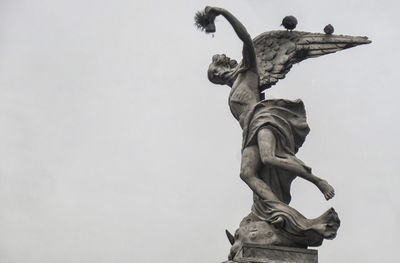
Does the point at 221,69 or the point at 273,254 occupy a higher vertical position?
the point at 221,69

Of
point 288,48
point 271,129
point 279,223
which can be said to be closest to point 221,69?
point 288,48

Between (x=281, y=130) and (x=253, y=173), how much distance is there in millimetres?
818

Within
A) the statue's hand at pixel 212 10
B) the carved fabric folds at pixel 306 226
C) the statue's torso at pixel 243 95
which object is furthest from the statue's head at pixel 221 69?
the carved fabric folds at pixel 306 226

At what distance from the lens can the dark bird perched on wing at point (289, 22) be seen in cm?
1812

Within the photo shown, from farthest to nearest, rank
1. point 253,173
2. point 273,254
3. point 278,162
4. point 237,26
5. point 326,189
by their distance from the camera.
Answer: point 237,26 < point 253,173 < point 278,162 < point 326,189 < point 273,254

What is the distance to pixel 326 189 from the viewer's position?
16.2m

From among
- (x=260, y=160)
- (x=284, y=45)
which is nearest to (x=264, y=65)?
(x=284, y=45)

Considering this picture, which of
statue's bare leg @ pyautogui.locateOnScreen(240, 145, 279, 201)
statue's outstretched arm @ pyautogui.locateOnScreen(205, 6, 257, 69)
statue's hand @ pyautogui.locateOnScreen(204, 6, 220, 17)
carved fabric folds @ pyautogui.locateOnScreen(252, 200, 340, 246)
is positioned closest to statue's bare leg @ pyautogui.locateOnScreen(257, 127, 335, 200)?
statue's bare leg @ pyautogui.locateOnScreen(240, 145, 279, 201)

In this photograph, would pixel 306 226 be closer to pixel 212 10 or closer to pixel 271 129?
pixel 271 129

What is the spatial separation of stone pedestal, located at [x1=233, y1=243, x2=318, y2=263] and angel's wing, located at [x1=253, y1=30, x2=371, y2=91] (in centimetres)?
322

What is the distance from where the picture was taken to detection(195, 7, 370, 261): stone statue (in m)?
16.1

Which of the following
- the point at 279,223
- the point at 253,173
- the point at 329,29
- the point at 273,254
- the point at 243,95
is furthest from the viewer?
the point at 329,29

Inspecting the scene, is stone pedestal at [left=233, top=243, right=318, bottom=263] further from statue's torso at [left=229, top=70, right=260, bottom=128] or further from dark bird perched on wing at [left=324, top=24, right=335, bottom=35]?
dark bird perched on wing at [left=324, top=24, right=335, bottom=35]

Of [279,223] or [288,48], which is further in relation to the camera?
[288,48]
